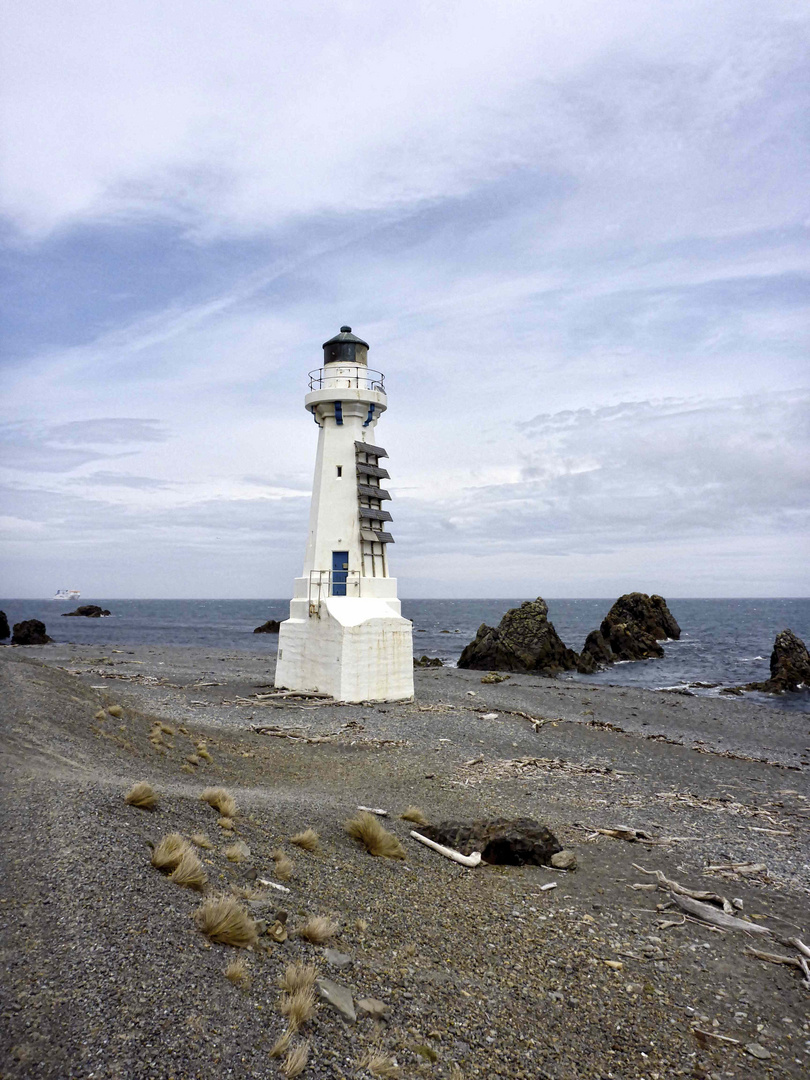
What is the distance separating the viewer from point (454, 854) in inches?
380

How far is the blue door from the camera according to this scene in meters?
23.9

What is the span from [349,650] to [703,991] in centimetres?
1599

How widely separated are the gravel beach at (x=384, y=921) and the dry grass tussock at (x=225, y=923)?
128 millimetres

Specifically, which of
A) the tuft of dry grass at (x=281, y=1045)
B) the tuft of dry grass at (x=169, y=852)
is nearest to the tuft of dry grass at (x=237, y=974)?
the tuft of dry grass at (x=281, y=1045)

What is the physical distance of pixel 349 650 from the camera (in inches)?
875

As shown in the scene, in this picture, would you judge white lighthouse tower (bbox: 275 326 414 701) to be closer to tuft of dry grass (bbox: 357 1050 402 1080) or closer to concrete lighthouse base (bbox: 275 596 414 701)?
concrete lighthouse base (bbox: 275 596 414 701)

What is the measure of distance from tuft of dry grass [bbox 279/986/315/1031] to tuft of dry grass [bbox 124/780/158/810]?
10.7 ft

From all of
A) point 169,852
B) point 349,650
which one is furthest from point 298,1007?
point 349,650

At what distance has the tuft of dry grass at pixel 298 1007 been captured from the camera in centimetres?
527

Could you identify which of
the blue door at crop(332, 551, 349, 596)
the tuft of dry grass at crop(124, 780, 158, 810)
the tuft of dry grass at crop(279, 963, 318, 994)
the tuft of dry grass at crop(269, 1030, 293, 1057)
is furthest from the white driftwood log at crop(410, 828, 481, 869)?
the blue door at crop(332, 551, 349, 596)

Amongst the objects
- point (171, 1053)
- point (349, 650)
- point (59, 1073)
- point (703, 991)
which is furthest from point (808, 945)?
point (349, 650)

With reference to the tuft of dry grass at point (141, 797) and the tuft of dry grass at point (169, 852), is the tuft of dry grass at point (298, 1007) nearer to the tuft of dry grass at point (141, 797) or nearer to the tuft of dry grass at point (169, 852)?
the tuft of dry grass at point (169, 852)

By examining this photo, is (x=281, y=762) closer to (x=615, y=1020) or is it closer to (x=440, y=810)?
(x=440, y=810)

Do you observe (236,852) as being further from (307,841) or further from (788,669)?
(788,669)
